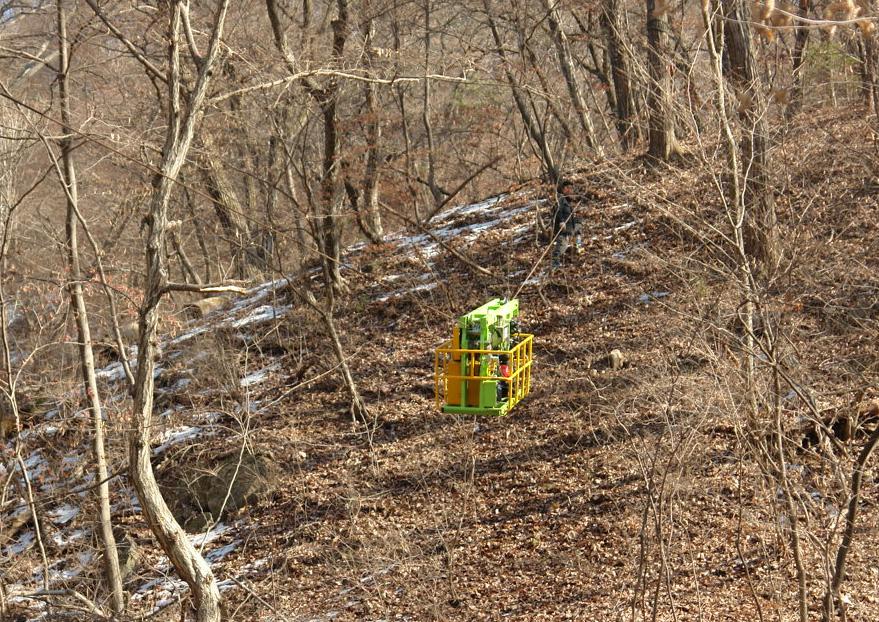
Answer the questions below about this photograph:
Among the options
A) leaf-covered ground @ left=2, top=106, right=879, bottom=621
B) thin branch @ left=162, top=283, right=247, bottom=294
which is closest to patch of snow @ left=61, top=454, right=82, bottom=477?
leaf-covered ground @ left=2, top=106, right=879, bottom=621

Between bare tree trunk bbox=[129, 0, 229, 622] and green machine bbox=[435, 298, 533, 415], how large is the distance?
328 centimetres

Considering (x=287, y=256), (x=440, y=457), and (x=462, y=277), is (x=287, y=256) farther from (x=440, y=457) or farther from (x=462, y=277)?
(x=440, y=457)

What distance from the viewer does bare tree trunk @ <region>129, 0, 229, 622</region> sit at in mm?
6695

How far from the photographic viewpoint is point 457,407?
9625mm

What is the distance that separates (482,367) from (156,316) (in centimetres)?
380

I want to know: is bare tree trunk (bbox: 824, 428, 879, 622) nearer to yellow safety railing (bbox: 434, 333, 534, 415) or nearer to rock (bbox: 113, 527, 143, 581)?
yellow safety railing (bbox: 434, 333, 534, 415)

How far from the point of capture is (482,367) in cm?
955

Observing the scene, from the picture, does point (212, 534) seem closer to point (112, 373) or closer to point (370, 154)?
point (112, 373)

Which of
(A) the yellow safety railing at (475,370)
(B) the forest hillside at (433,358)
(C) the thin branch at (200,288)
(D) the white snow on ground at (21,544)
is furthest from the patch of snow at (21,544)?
(C) the thin branch at (200,288)

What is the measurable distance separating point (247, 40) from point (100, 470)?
8.06 meters

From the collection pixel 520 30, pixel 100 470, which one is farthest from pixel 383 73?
pixel 100 470

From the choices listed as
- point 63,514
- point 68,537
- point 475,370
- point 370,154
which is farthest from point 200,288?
point 370,154

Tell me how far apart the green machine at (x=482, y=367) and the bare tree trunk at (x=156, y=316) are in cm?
328

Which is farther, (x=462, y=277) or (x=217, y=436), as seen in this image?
(x=462, y=277)
